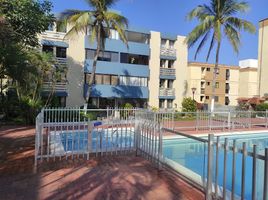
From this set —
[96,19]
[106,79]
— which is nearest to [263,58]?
[106,79]

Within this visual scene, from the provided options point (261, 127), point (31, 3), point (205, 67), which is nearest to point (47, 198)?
point (31, 3)

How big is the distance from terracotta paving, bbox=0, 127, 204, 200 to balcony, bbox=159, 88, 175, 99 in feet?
75.2

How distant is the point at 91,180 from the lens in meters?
5.71

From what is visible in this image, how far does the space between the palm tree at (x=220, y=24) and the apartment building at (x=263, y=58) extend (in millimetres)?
20216

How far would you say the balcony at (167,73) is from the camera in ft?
99.8

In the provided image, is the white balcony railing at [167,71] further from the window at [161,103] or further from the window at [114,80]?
the window at [114,80]

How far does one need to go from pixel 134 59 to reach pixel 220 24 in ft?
37.8

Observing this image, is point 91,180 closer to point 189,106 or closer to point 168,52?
point 189,106

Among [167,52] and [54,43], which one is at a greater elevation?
[167,52]

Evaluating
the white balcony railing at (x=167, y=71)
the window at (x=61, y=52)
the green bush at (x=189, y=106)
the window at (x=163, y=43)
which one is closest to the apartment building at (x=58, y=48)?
the window at (x=61, y=52)

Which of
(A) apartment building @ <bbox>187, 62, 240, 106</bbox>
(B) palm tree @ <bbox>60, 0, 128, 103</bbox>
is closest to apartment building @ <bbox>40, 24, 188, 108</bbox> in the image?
(B) palm tree @ <bbox>60, 0, 128, 103</bbox>

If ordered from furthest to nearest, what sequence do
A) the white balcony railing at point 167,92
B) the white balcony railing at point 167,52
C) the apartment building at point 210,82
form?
1. the apartment building at point 210,82
2. the white balcony railing at point 167,92
3. the white balcony railing at point 167,52

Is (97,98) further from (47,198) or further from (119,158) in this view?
(47,198)

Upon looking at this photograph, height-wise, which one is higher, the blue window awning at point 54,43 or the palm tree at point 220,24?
the palm tree at point 220,24
